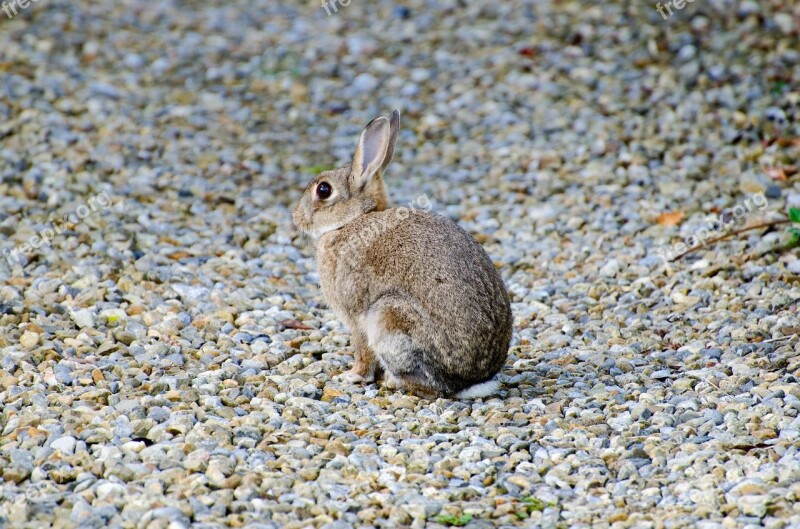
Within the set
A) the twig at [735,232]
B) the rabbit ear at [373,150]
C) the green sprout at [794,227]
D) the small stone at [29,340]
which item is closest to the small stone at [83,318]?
the small stone at [29,340]

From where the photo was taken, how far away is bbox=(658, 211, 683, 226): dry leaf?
9156mm

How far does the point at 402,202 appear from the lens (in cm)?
991

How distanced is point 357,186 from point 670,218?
3.37m

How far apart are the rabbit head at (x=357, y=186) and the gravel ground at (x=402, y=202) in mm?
857

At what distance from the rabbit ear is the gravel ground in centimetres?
115

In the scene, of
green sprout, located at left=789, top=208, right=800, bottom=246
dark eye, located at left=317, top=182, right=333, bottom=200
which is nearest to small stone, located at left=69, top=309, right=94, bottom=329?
dark eye, located at left=317, top=182, right=333, bottom=200

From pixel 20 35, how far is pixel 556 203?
7.11 metres

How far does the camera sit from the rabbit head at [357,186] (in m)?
7.05

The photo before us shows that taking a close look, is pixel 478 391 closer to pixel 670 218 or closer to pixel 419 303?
pixel 419 303

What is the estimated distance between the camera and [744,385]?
20.7ft

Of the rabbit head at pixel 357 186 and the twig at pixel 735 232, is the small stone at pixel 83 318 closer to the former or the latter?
the rabbit head at pixel 357 186

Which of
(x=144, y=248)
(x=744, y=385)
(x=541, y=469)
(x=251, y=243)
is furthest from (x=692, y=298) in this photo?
(x=144, y=248)

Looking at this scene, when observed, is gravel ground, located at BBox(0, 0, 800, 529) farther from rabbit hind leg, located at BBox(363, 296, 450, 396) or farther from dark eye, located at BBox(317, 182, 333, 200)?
dark eye, located at BBox(317, 182, 333, 200)

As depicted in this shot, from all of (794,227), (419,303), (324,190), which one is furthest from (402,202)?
(419,303)
